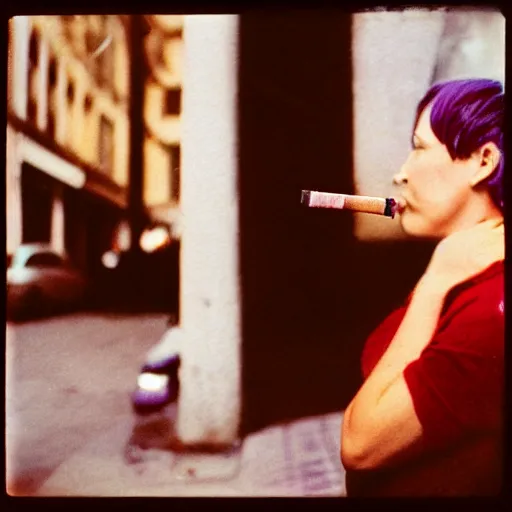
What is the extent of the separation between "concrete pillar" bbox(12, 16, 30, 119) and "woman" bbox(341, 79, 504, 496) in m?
1.79

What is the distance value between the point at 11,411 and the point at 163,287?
908 millimetres

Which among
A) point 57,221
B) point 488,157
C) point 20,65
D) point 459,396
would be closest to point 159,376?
point 57,221

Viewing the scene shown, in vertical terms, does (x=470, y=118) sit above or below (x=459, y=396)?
above

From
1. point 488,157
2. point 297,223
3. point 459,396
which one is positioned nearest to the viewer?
point 459,396

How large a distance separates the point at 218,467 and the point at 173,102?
5.51 ft

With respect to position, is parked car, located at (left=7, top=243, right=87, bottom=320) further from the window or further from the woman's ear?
the woman's ear

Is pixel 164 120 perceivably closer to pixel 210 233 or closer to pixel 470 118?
pixel 210 233

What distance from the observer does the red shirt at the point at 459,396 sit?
2.48 meters

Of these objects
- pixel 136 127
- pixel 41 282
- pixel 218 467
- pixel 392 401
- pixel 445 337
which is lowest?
pixel 218 467

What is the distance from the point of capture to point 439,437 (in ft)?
8.17

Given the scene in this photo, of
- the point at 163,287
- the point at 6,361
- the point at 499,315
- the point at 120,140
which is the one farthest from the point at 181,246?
the point at 499,315

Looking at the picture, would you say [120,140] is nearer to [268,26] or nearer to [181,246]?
[181,246]

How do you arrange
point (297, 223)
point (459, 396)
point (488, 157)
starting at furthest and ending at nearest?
1. point (297, 223)
2. point (488, 157)
3. point (459, 396)

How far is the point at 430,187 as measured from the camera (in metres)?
2.65
